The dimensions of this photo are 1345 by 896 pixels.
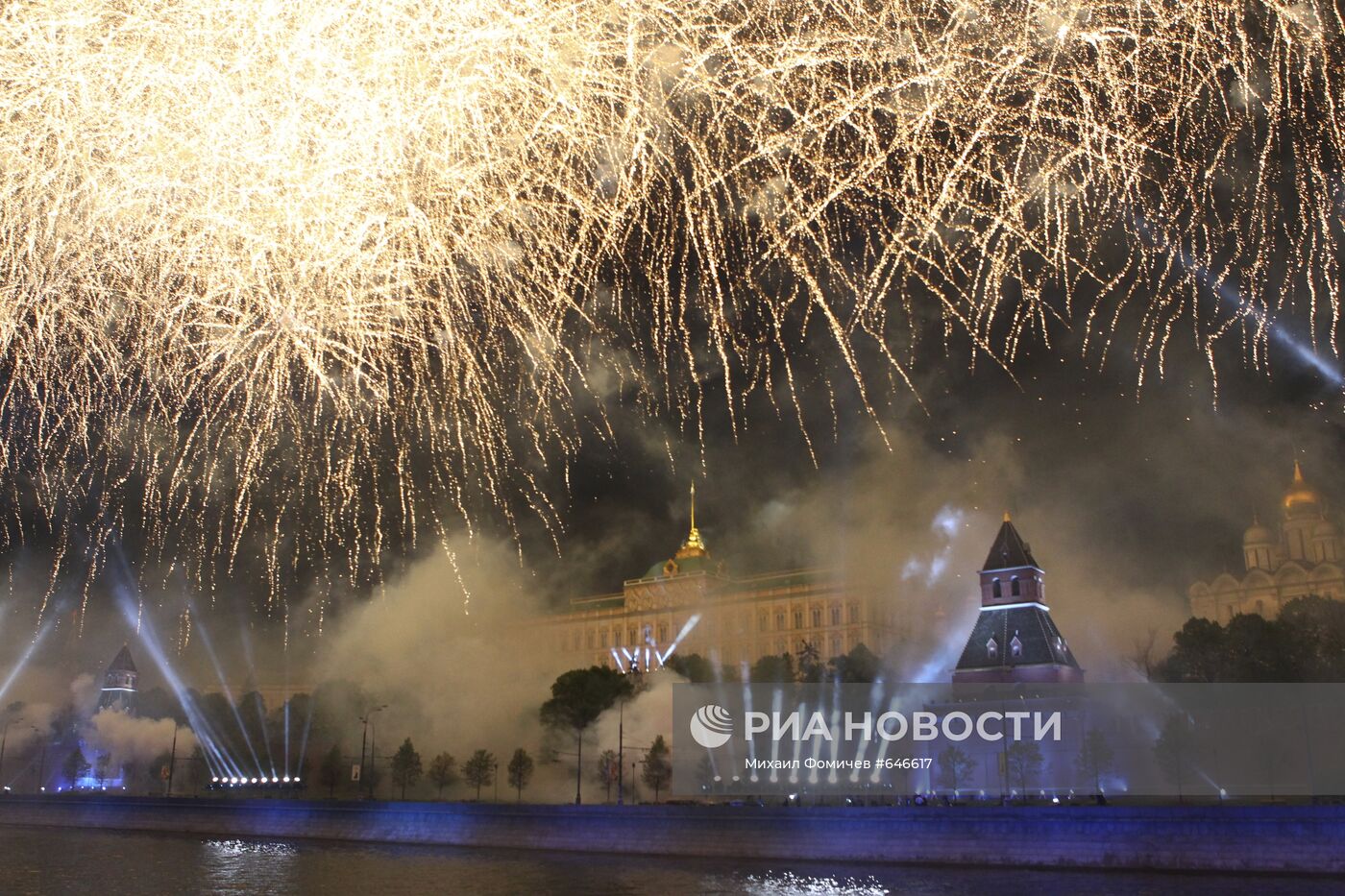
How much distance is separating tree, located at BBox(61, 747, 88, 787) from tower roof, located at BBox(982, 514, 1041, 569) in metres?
65.5

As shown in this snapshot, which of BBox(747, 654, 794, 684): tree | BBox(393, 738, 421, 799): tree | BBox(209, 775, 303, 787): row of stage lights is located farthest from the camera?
BBox(209, 775, 303, 787): row of stage lights

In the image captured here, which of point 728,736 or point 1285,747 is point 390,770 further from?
point 1285,747

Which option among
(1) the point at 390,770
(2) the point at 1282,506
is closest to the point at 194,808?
(1) the point at 390,770

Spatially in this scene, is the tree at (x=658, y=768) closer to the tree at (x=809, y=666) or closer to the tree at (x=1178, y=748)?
the tree at (x=809, y=666)

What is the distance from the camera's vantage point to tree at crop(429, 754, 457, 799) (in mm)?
66500

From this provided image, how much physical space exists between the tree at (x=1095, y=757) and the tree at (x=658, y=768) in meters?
19.4

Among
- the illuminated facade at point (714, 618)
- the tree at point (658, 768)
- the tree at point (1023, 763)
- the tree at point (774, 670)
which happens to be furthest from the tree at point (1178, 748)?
the illuminated facade at point (714, 618)

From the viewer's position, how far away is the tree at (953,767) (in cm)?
5234

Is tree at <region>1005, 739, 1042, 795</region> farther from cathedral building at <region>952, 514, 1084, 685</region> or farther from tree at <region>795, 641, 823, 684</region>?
tree at <region>795, 641, 823, 684</region>

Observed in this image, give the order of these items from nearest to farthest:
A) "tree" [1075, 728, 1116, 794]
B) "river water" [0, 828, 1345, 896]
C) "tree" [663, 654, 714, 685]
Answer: "river water" [0, 828, 1345, 896]
"tree" [1075, 728, 1116, 794]
"tree" [663, 654, 714, 685]

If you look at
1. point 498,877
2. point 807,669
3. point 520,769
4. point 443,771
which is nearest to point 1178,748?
point 807,669

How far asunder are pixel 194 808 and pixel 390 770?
1772 centimetres

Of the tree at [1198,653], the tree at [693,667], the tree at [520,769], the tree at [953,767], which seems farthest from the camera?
the tree at [693,667]

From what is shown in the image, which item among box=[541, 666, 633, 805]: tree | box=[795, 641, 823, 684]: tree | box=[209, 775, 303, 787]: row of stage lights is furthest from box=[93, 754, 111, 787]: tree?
box=[795, 641, 823, 684]: tree
